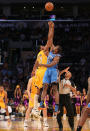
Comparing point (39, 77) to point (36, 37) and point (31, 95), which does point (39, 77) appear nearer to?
point (31, 95)

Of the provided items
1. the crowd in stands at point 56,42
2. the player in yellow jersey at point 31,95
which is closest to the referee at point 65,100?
the player in yellow jersey at point 31,95

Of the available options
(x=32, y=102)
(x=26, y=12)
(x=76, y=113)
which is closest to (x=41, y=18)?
(x=26, y=12)

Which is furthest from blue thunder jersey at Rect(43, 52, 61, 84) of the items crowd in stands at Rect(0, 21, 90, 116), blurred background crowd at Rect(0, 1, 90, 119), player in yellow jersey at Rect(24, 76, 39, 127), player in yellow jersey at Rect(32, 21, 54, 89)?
blurred background crowd at Rect(0, 1, 90, 119)

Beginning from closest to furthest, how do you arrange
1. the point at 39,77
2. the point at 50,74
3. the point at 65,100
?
the point at 50,74 < the point at 65,100 < the point at 39,77

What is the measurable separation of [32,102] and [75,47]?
11156 mm

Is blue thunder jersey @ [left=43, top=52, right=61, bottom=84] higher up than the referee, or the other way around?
blue thunder jersey @ [left=43, top=52, right=61, bottom=84]

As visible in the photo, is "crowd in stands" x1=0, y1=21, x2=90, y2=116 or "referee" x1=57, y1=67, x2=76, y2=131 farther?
"crowd in stands" x1=0, y1=21, x2=90, y2=116

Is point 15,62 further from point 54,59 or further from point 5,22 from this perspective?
point 54,59

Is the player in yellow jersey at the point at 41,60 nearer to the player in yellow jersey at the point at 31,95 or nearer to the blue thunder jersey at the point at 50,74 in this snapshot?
the blue thunder jersey at the point at 50,74

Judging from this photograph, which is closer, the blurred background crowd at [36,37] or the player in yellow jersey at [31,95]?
the player in yellow jersey at [31,95]

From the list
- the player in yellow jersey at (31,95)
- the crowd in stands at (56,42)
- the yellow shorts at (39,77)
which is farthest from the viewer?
the crowd in stands at (56,42)

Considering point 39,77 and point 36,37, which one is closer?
point 39,77

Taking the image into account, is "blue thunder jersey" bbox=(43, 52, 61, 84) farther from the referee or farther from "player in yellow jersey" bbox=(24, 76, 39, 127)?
"player in yellow jersey" bbox=(24, 76, 39, 127)

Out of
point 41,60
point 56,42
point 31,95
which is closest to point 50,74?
point 41,60
